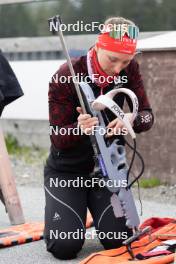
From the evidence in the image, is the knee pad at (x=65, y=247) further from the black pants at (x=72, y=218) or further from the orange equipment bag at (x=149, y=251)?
the orange equipment bag at (x=149, y=251)

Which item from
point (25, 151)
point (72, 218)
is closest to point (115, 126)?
point (72, 218)

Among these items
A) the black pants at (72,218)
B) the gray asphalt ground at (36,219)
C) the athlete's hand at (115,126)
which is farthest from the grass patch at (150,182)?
the athlete's hand at (115,126)

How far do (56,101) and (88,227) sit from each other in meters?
0.98

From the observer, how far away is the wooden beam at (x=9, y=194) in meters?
5.17

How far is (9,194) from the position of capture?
5.25 meters

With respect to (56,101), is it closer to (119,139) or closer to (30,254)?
(119,139)

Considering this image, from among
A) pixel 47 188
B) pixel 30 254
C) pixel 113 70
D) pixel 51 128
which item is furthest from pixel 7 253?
pixel 113 70

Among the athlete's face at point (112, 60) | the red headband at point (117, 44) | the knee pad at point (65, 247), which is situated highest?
the red headband at point (117, 44)

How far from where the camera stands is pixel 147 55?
665 cm

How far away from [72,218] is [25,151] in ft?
16.3

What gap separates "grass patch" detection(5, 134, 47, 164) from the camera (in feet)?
28.5

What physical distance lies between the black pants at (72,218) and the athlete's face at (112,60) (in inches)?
25.4

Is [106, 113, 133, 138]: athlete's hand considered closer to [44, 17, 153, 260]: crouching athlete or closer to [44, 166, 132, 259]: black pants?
[44, 17, 153, 260]: crouching athlete

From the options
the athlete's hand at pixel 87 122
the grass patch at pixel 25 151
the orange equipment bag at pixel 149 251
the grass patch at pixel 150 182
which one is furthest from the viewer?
the grass patch at pixel 25 151
